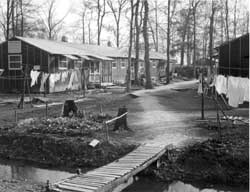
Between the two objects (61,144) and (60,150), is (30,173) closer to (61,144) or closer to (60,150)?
(60,150)

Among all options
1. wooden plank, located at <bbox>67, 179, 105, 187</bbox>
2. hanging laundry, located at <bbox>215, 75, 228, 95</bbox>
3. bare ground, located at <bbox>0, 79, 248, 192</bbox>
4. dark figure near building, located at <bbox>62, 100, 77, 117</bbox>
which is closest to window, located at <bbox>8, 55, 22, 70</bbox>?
bare ground, located at <bbox>0, 79, 248, 192</bbox>

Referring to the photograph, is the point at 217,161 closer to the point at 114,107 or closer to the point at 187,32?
the point at 114,107

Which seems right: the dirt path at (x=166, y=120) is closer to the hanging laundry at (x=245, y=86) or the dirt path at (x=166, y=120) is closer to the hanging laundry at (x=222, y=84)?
the hanging laundry at (x=222, y=84)

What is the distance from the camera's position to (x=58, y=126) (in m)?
12.0

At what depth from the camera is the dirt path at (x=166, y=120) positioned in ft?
36.9

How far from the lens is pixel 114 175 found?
7707mm

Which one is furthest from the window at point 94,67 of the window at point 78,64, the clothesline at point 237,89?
the clothesline at point 237,89

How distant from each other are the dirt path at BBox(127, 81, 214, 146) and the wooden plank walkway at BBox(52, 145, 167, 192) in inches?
59.7

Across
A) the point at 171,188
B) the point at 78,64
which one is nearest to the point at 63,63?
the point at 78,64

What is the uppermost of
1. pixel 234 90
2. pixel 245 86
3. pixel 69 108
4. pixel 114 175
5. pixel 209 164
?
pixel 245 86

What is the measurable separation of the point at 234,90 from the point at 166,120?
2.90 metres

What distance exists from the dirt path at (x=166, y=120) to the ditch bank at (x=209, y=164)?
3.37 feet

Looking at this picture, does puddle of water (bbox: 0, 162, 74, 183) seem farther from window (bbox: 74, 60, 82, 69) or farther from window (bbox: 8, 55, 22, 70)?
window (bbox: 74, 60, 82, 69)

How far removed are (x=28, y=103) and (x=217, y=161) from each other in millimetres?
13870
